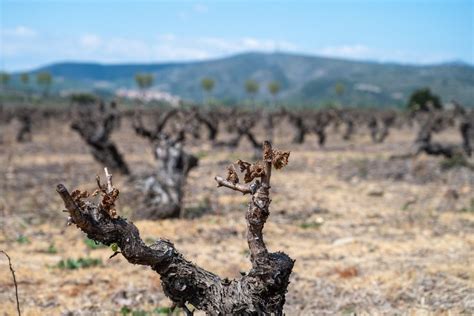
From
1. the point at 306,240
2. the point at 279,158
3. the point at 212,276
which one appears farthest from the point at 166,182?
the point at 279,158

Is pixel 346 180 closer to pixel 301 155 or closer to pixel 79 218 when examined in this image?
pixel 301 155

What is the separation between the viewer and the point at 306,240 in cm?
1212

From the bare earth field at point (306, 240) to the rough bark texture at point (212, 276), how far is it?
3.19m

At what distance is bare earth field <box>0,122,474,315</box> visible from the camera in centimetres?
822

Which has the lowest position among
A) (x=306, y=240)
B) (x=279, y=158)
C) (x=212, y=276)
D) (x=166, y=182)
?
(x=306, y=240)

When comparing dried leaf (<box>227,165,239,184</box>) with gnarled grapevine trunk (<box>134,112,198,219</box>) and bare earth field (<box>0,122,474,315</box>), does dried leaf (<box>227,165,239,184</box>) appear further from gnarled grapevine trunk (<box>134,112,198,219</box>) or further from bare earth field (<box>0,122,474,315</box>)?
gnarled grapevine trunk (<box>134,112,198,219</box>)

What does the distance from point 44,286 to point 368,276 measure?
16.6 ft

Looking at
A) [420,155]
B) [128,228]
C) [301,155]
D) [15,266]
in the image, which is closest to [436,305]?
[128,228]

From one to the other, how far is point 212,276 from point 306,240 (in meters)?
7.44

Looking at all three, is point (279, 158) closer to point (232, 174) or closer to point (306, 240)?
point (232, 174)

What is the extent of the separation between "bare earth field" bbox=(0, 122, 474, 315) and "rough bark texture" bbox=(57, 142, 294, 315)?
3.19 meters

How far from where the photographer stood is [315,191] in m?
18.0

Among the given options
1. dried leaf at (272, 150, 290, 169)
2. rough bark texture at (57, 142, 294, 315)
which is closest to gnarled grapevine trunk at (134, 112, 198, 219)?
rough bark texture at (57, 142, 294, 315)

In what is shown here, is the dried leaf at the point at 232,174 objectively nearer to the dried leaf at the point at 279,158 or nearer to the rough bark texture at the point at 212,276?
the rough bark texture at the point at 212,276
